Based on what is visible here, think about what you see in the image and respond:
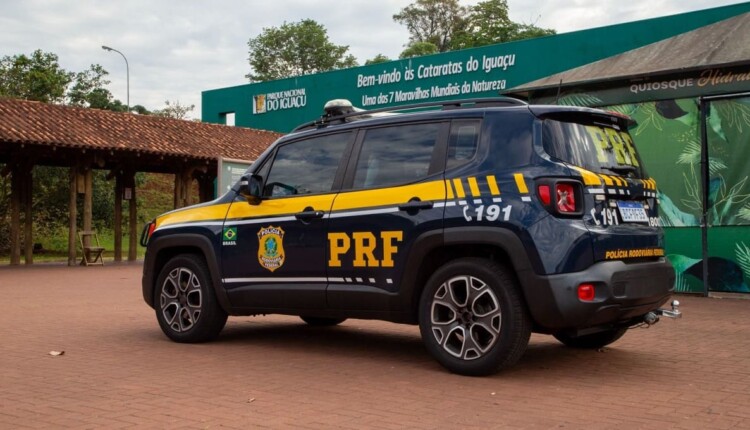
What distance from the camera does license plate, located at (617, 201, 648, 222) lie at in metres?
5.70

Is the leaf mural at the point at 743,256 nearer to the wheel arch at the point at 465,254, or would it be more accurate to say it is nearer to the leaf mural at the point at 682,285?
the leaf mural at the point at 682,285

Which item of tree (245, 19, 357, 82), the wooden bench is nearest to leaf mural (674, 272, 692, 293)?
the wooden bench

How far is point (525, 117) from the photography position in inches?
225

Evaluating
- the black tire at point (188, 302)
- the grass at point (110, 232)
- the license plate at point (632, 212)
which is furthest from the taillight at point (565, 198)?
the grass at point (110, 232)

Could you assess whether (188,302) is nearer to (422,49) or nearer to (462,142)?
(462,142)

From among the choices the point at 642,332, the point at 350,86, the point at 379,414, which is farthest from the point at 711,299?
the point at 350,86

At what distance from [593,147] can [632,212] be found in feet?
1.79

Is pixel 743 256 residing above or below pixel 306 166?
below

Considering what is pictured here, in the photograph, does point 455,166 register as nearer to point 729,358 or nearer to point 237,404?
point 237,404

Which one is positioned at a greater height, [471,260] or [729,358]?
[471,260]

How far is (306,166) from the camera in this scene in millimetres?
6883

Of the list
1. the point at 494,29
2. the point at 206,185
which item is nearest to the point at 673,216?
the point at 206,185

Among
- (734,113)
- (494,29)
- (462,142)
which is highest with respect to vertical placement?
(494,29)

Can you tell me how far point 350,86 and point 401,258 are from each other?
20.1 m
